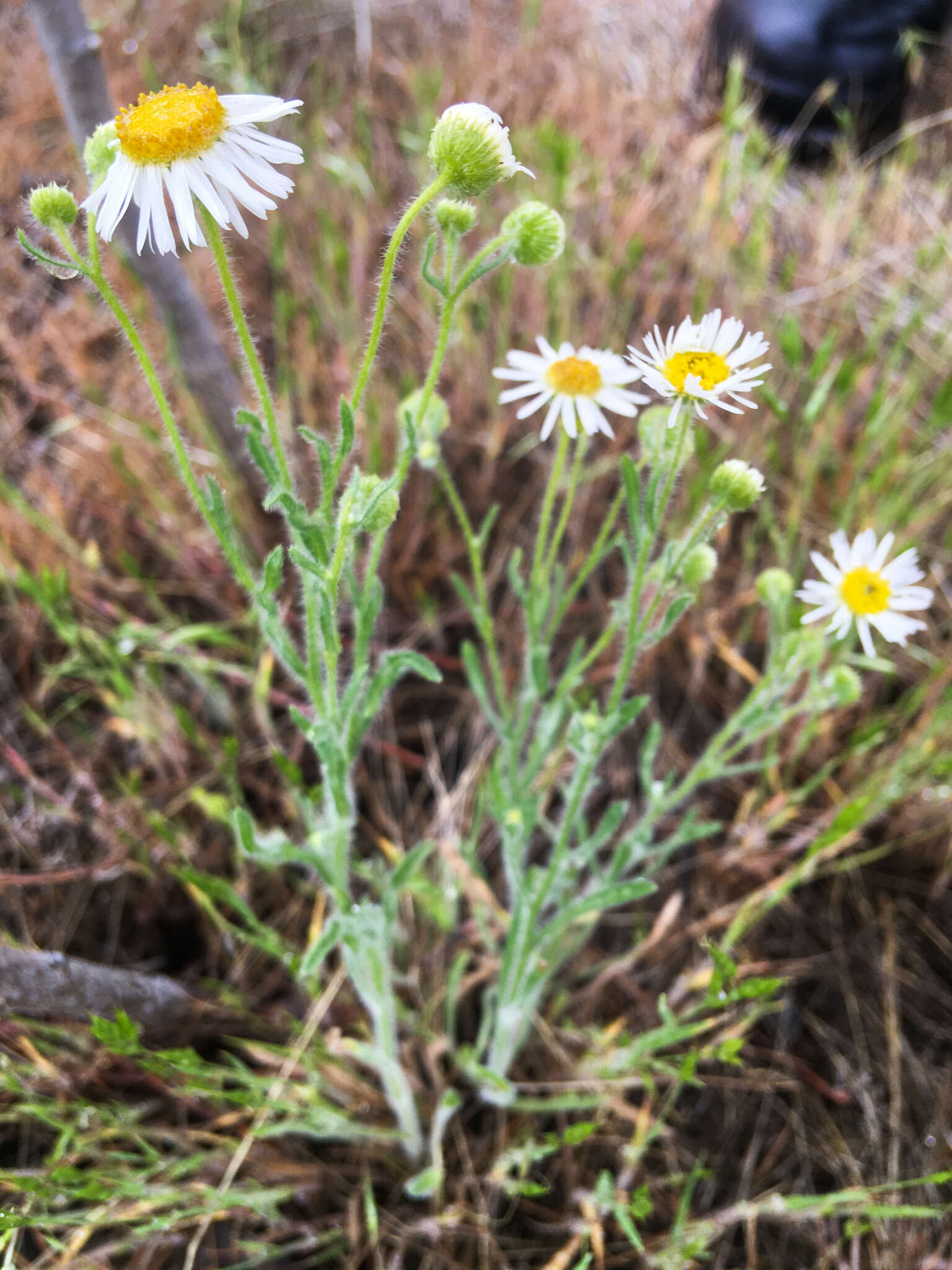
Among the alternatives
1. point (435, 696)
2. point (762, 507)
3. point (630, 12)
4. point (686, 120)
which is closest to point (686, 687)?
point (762, 507)

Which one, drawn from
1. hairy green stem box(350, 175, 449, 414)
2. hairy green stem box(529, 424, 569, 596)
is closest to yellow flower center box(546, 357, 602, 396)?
hairy green stem box(529, 424, 569, 596)

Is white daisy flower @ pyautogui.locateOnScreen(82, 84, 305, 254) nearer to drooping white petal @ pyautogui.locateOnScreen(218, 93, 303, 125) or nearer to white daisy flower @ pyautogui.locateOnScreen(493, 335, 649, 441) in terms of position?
drooping white petal @ pyautogui.locateOnScreen(218, 93, 303, 125)

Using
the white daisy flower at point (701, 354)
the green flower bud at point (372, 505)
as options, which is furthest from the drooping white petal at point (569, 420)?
the green flower bud at point (372, 505)

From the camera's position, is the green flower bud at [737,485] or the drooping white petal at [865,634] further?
the drooping white petal at [865,634]

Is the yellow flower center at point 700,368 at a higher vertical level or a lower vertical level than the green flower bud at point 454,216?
lower

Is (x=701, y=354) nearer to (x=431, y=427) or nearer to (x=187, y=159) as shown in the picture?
(x=431, y=427)

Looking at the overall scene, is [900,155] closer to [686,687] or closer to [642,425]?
[686,687]

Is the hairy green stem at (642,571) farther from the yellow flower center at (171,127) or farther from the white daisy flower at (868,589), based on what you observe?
the yellow flower center at (171,127)
